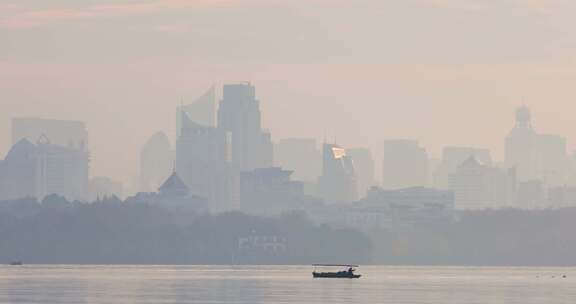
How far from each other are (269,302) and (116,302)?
1441 cm

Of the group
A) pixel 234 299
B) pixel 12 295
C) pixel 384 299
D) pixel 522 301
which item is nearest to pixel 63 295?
pixel 12 295

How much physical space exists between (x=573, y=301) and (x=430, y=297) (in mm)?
14489

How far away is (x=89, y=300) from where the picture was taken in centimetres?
18500

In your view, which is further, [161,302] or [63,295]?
[63,295]

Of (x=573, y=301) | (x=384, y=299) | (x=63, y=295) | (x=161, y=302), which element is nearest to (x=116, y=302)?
(x=161, y=302)

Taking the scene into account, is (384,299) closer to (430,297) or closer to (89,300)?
(430,297)

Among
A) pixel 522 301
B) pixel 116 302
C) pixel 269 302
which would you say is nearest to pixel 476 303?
pixel 522 301

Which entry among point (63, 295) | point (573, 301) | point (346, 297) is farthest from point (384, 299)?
point (63, 295)

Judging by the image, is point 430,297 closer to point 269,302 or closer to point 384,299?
point 384,299

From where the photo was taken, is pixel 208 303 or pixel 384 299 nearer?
pixel 208 303

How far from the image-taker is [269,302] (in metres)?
186

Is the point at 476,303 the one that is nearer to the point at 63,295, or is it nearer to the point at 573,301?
the point at 573,301

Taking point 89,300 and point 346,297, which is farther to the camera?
point 346,297

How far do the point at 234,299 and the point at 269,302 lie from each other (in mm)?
6183
